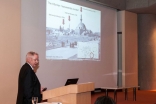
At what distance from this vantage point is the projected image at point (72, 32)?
23.8 feet

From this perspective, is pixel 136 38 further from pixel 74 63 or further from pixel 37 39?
pixel 37 39

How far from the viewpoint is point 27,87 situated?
2.94 meters

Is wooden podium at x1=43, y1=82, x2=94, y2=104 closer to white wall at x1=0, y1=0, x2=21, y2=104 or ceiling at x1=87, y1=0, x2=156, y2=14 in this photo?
white wall at x1=0, y1=0, x2=21, y2=104

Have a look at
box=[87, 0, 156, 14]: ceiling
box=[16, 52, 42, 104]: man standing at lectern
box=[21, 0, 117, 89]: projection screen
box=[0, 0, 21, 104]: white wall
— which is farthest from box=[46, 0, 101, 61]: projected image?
box=[16, 52, 42, 104]: man standing at lectern

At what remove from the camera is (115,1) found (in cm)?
992

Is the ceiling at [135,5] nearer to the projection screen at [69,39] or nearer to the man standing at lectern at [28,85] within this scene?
the projection screen at [69,39]

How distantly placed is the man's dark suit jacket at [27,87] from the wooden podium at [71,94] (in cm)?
58

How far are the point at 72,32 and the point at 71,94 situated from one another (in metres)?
5.76

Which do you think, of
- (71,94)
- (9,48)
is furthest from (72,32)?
(71,94)

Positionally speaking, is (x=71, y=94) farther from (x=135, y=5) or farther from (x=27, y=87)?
(x=135, y=5)

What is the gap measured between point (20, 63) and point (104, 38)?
4.06 m

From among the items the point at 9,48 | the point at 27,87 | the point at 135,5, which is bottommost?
the point at 27,87

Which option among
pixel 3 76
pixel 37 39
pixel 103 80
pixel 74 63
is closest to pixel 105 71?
pixel 103 80

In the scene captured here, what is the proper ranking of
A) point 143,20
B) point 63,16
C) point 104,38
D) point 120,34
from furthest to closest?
point 143,20 → point 120,34 → point 104,38 → point 63,16
